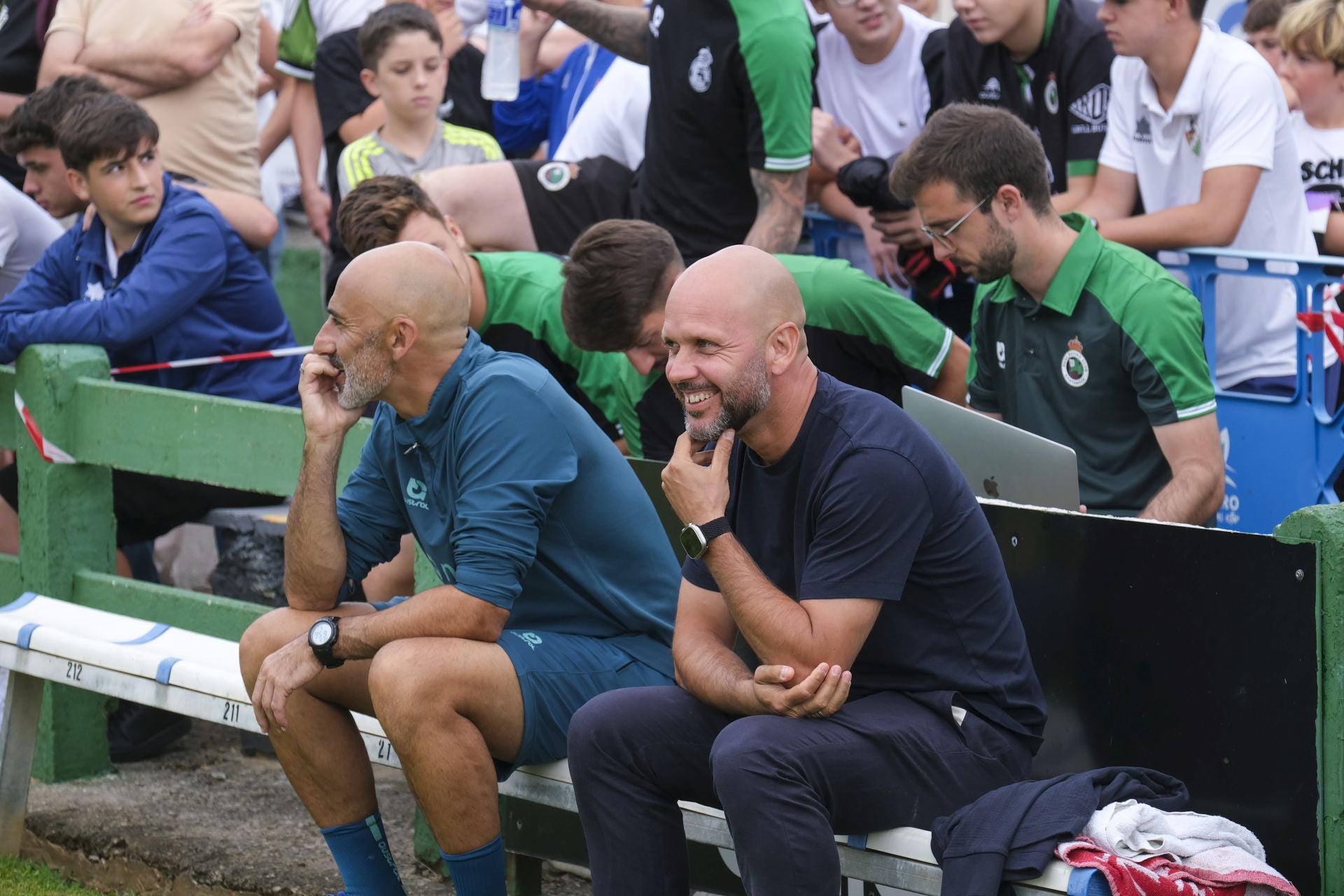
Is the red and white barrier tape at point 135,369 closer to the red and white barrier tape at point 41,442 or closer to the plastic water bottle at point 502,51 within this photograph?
the red and white barrier tape at point 41,442

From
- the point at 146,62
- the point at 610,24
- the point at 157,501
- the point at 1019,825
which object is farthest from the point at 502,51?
A: the point at 1019,825

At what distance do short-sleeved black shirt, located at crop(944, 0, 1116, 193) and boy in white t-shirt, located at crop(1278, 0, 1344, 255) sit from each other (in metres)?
0.65

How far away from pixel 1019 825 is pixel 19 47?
5881 mm

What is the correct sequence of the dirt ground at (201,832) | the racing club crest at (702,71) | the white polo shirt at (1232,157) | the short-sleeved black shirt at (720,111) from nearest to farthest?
the dirt ground at (201,832) → the white polo shirt at (1232,157) → the short-sleeved black shirt at (720,111) → the racing club crest at (702,71)

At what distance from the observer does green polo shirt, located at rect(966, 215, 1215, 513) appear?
378 cm

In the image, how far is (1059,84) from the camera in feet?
16.5

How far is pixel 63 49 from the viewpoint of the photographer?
6574mm

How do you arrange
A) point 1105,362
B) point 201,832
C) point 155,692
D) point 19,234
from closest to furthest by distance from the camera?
1. point 1105,362
2. point 155,692
3. point 201,832
4. point 19,234

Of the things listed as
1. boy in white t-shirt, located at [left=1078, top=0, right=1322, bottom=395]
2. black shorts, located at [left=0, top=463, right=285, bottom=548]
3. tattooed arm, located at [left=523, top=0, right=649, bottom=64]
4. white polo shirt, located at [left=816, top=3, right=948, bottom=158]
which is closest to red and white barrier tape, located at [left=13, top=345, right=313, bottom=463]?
black shorts, located at [left=0, top=463, right=285, bottom=548]

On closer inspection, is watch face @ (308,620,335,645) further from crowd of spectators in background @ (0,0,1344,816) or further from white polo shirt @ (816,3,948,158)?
white polo shirt @ (816,3,948,158)

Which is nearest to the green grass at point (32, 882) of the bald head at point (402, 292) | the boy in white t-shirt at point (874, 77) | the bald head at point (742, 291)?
the bald head at point (402, 292)

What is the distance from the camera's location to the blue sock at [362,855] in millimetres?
3525

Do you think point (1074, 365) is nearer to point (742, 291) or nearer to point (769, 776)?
point (742, 291)

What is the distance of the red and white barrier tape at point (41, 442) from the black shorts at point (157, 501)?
341 millimetres
